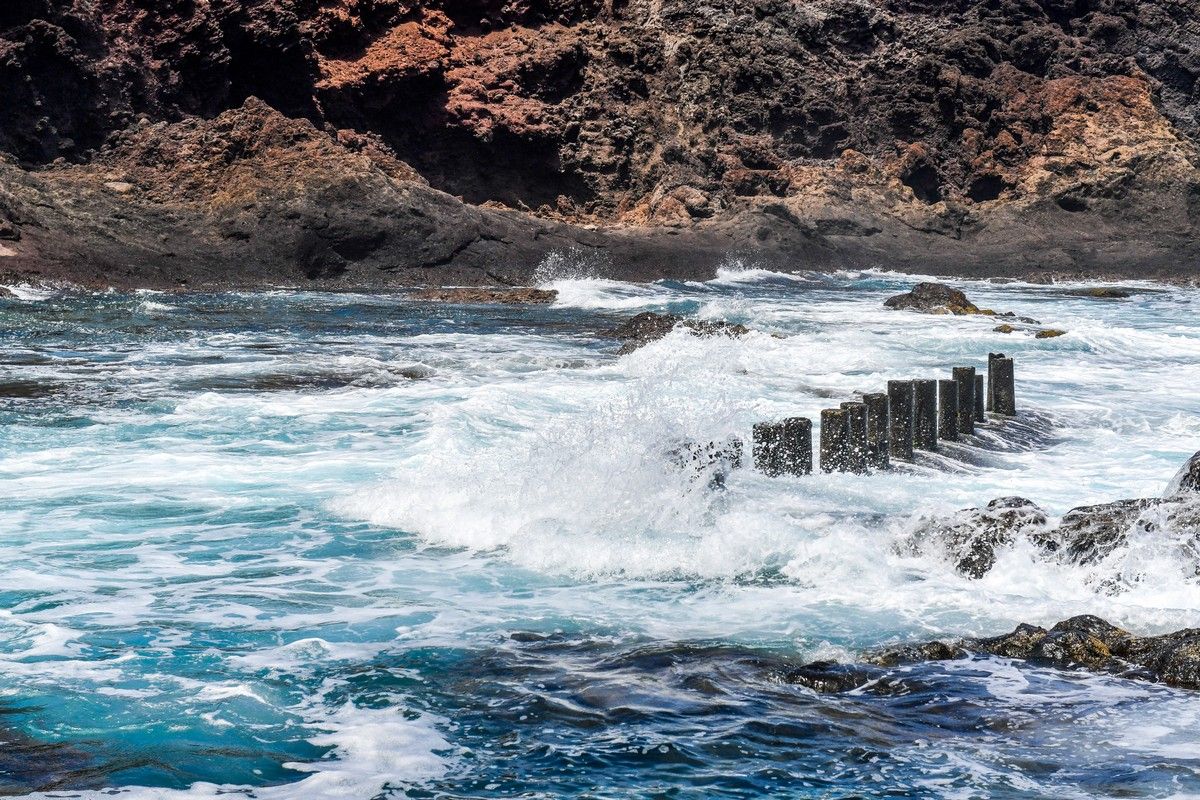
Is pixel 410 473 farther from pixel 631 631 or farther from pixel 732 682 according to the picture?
pixel 732 682

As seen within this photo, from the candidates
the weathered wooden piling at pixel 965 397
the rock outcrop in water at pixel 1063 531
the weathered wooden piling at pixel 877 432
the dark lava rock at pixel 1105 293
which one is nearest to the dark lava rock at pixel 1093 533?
the rock outcrop in water at pixel 1063 531

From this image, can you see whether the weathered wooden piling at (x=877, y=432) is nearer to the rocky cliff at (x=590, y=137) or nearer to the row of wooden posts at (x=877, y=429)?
the row of wooden posts at (x=877, y=429)

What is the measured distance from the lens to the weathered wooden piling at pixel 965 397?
976 centimetres

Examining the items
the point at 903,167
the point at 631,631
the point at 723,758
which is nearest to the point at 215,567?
the point at 631,631

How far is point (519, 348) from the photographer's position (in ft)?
53.9

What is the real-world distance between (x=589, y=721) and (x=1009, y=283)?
3336 cm

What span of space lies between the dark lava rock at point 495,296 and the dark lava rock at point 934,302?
652 centimetres

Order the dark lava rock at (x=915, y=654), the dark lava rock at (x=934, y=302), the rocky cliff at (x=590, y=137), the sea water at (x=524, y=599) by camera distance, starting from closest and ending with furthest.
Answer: the sea water at (x=524, y=599)
the dark lava rock at (x=915, y=654)
the dark lava rock at (x=934, y=302)
the rocky cliff at (x=590, y=137)

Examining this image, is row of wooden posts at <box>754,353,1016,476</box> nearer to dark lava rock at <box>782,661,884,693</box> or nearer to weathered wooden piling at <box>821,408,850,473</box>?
weathered wooden piling at <box>821,408,850,473</box>

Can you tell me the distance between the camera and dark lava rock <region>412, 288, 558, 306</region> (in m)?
24.0

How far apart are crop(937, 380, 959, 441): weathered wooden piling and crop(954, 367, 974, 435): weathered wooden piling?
135 millimetres

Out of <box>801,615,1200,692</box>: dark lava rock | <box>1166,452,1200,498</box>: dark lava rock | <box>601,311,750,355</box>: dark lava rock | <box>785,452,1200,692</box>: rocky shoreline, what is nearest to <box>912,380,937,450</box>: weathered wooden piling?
<box>785,452,1200,692</box>: rocky shoreline

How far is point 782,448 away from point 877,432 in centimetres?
87

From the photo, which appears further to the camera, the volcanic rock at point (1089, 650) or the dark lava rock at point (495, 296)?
the dark lava rock at point (495, 296)
